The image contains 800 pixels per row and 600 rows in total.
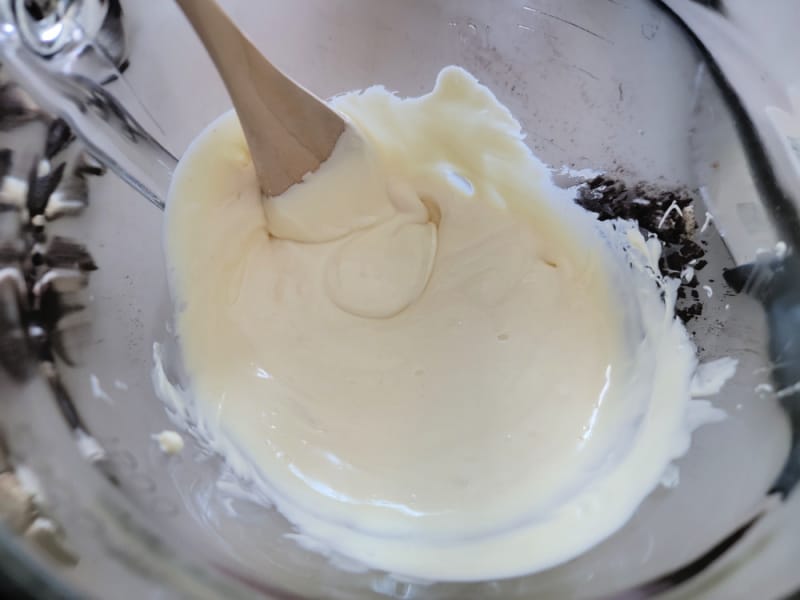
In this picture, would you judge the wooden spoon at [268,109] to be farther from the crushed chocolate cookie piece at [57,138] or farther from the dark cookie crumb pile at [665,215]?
the dark cookie crumb pile at [665,215]

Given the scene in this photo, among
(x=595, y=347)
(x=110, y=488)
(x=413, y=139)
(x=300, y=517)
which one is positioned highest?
(x=413, y=139)

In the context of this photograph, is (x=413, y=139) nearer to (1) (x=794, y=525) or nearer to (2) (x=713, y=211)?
(2) (x=713, y=211)

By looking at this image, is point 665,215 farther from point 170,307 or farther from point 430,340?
point 170,307

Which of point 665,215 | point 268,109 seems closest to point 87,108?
point 268,109

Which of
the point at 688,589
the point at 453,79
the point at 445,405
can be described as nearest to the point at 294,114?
the point at 453,79

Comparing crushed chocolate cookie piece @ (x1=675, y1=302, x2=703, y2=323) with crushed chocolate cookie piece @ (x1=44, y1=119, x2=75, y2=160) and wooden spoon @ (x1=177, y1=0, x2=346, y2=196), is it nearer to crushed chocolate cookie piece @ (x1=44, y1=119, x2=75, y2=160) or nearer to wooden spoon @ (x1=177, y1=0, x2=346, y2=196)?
wooden spoon @ (x1=177, y1=0, x2=346, y2=196)

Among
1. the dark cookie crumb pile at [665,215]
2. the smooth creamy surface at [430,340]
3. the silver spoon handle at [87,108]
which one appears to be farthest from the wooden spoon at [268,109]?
the dark cookie crumb pile at [665,215]
